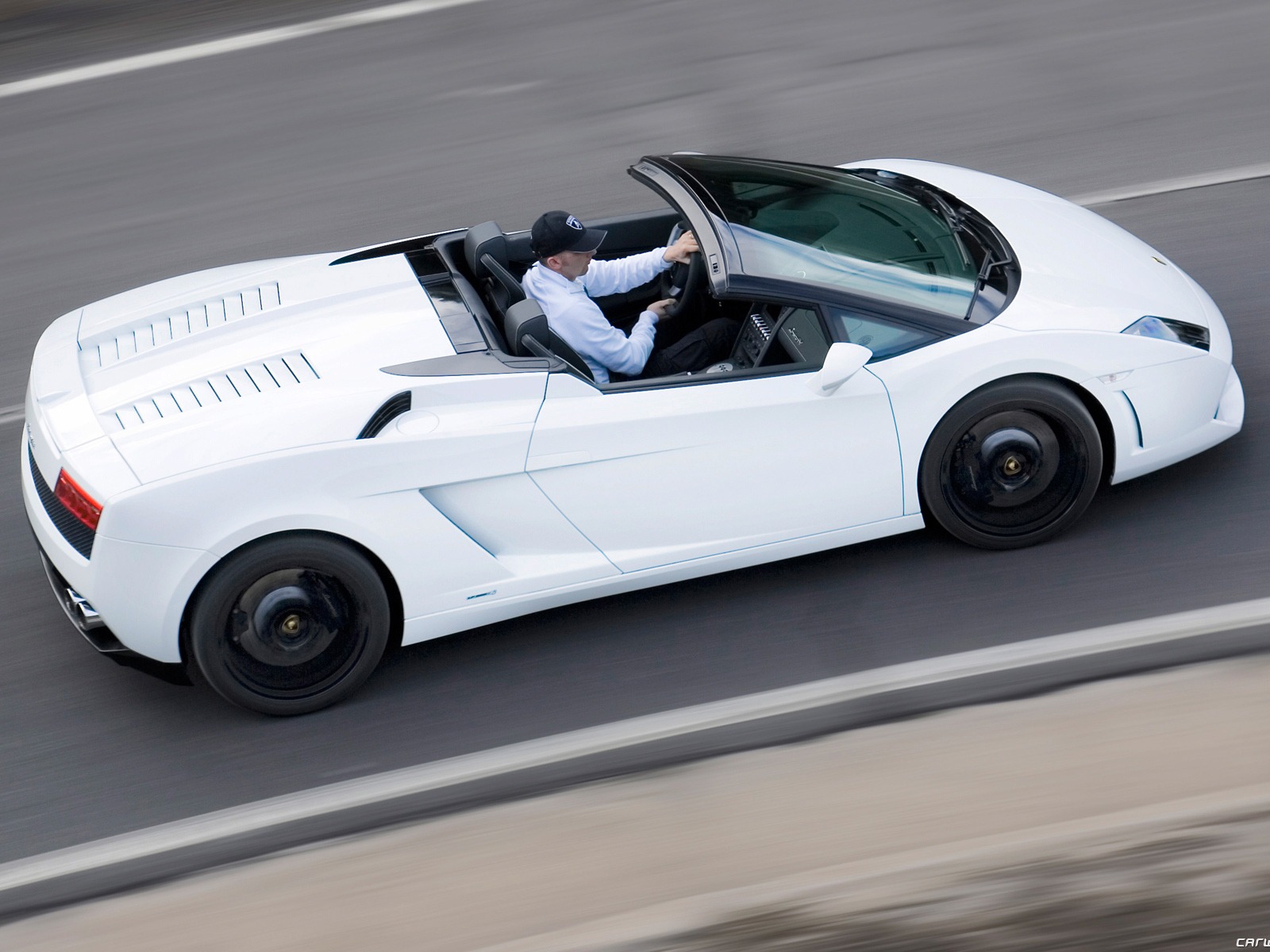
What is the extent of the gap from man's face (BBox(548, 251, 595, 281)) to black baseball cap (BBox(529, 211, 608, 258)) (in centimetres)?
2

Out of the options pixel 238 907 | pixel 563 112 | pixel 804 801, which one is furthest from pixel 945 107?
pixel 238 907

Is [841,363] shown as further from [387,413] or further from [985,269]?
→ [387,413]

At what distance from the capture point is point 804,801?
368 centimetres

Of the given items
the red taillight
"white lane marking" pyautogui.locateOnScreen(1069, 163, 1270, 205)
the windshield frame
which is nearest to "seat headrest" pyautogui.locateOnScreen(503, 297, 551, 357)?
the windshield frame

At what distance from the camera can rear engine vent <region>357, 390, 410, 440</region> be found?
4.20 metres

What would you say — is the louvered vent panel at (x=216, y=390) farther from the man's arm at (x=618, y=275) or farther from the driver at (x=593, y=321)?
the man's arm at (x=618, y=275)

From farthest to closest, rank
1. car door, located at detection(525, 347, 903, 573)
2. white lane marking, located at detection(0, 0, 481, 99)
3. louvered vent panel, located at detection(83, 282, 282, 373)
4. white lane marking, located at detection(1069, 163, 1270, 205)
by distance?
white lane marking, located at detection(0, 0, 481, 99) < white lane marking, located at detection(1069, 163, 1270, 205) < louvered vent panel, located at detection(83, 282, 282, 373) < car door, located at detection(525, 347, 903, 573)

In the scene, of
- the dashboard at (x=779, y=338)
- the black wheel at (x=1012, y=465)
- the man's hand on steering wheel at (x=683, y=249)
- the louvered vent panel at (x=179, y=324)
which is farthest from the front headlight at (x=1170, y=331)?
the louvered vent panel at (x=179, y=324)

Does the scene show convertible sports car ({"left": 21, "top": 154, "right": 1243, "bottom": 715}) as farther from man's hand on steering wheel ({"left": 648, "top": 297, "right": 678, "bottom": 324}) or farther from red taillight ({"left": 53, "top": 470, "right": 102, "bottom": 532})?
man's hand on steering wheel ({"left": 648, "top": 297, "right": 678, "bottom": 324})

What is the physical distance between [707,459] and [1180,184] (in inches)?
164

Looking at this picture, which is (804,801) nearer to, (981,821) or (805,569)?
(981,821)

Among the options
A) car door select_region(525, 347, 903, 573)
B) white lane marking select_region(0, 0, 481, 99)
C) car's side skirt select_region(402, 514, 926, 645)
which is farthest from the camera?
white lane marking select_region(0, 0, 481, 99)

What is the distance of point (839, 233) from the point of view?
15.6 ft

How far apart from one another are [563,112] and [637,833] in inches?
239
